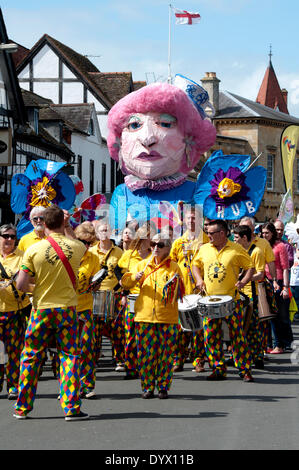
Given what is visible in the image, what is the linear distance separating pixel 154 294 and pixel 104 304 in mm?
1295

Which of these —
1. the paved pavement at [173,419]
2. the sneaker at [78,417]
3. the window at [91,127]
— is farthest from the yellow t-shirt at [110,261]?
the window at [91,127]

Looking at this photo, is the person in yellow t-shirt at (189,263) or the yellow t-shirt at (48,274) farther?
the person in yellow t-shirt at (189,263)

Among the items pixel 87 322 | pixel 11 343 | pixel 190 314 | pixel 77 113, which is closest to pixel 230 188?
pixel 190 314

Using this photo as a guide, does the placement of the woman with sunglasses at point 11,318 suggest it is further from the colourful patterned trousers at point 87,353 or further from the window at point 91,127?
the window at point 91,127

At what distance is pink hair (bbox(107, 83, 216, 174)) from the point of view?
42.4ft

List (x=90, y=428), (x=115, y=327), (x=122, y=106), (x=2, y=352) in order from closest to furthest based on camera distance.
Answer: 1. (x=90, y=428)
2. (x=2, y=352)
3. (x=115, y=327)
4. (x=122, y=106)

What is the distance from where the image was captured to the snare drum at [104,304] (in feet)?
33.8

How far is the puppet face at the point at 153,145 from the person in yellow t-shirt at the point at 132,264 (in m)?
2.62

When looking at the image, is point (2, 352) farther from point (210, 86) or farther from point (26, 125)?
point (210, 86)

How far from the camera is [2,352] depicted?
9031 mm

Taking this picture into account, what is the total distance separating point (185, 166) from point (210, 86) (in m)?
53.0

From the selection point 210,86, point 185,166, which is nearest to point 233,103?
point 210,86

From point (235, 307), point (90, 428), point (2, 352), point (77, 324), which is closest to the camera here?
point (90, 428)

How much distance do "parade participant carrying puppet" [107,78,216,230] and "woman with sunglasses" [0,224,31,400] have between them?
4.02 meters
